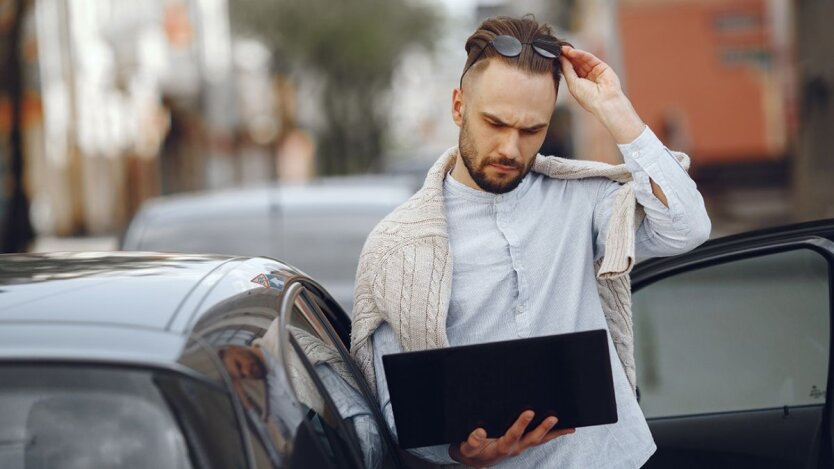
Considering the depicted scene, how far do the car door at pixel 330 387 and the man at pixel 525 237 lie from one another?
66mm

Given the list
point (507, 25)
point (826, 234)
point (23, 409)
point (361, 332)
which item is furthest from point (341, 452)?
point (826, 234)

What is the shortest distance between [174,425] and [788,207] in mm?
20094

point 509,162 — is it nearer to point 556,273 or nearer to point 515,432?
point 556,273

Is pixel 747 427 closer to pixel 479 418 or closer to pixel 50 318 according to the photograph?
pixel 479 418

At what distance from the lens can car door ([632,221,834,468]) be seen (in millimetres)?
3539

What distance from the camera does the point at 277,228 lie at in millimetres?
6977

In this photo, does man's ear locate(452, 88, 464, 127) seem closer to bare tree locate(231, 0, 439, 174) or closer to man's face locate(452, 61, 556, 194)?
man's face locate(452, 61, 556, 194)

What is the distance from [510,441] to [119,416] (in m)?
0.91

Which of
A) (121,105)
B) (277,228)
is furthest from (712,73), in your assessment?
(277,228)

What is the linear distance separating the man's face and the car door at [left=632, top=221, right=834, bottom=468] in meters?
0.80

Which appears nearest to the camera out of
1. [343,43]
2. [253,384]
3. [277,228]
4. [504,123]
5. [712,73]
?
[253,384]

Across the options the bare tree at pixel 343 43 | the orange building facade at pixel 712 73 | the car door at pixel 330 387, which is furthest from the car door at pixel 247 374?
the bare tree at pixel 343 43

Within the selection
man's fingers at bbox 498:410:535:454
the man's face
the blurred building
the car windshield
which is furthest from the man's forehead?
the blurred building

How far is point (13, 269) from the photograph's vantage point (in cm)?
274
